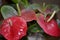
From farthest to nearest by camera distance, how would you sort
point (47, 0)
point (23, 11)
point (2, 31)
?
point (47, 0) < point (23, 11) < point (2, 31)

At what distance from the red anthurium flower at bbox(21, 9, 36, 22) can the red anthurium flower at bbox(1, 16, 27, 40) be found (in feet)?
0.12

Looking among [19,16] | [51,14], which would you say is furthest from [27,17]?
[51,14]

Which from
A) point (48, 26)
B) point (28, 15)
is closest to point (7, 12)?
point (28, 15)

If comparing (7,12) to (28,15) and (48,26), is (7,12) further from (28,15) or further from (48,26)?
(48,26)

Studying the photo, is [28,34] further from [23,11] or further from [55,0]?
[55,0]

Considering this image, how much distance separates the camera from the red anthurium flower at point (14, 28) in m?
0.63

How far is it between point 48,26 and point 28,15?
104 mm

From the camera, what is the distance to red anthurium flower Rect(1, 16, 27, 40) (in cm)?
63

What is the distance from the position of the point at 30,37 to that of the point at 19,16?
0.12 metres

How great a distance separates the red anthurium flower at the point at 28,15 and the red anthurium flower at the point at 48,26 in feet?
0.11

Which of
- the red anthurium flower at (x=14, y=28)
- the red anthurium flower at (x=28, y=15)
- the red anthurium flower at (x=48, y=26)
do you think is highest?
the red anthurium flower at (x=28, y=15)

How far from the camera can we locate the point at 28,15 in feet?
2.33

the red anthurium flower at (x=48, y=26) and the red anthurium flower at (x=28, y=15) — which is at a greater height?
the red anthurium flower at (x=28, y=15)

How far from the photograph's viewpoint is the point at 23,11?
0.75 metres
